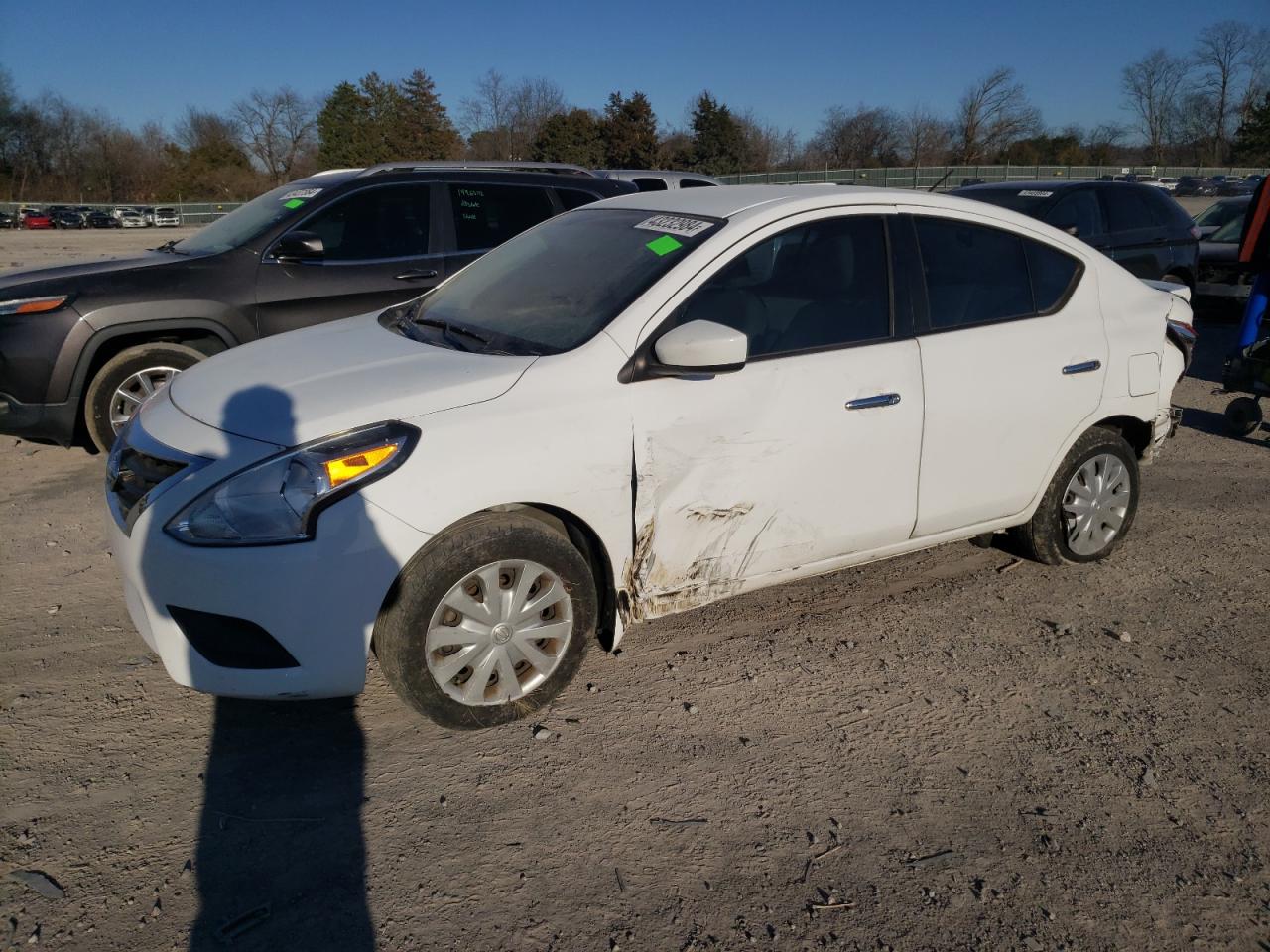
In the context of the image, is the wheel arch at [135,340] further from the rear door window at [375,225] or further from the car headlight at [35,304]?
the rear door window at [375,225]

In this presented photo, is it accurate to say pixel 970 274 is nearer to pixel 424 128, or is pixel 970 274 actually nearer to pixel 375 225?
pixel 375 225

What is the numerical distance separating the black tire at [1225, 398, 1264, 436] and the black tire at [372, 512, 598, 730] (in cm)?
613

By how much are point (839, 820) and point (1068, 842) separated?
2.16ft

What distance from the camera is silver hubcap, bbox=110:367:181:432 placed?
233 inches

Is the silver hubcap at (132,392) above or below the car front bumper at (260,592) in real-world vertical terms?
above

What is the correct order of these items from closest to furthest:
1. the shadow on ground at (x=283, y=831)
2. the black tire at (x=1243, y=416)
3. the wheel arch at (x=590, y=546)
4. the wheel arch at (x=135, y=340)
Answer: the shadow on ground at (x=283, y=831) < the wheel arch at (x=590, y=546) < the wheel arch at (x=135, y=340) < the black tire at (x=1243, y=416)

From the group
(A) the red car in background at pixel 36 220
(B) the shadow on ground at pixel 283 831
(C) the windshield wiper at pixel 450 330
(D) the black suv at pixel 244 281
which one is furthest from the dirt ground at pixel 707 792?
(A) the red car in background at pixel 36 220

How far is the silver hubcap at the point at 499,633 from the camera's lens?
308cm

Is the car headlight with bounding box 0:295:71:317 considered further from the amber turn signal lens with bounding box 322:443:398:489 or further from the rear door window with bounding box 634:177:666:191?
the rear door window with bounding box 634:177:666:191

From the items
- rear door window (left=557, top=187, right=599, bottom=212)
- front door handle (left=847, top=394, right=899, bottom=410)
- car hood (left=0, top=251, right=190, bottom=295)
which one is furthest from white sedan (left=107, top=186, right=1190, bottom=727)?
rear door window (left=557, top=187, right=599, bottom=212)

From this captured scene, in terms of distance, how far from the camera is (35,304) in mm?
5656

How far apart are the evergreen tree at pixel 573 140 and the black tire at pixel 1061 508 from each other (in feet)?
196

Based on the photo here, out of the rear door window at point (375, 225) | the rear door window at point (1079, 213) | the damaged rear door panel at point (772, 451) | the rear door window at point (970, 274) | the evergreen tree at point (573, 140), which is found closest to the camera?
the damaged rear door panel at point (772, 451)

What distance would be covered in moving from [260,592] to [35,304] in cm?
401
